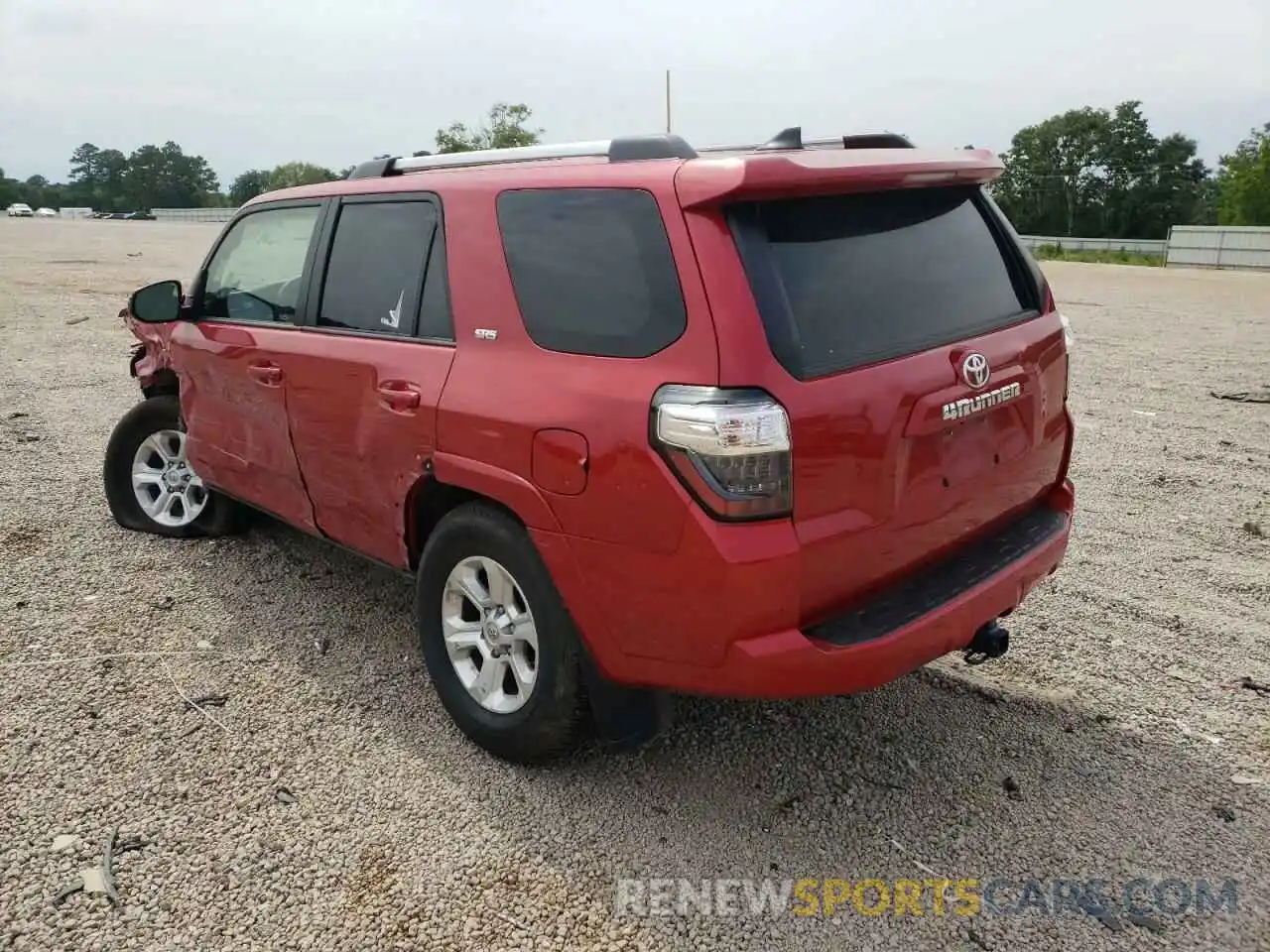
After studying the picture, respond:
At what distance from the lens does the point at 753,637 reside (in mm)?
2482

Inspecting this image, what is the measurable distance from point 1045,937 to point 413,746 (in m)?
1.97

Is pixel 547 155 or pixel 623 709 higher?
pixel 547 155

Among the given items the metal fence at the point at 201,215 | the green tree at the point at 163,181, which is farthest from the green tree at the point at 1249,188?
the green tree at the point at 163,181

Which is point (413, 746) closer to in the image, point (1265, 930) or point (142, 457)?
point (1265, 930)

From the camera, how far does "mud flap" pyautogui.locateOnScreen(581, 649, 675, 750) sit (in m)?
2.84

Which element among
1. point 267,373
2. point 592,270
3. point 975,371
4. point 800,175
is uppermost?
point 800,175

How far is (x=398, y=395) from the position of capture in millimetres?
3291

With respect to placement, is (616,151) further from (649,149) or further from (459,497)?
(459,497)

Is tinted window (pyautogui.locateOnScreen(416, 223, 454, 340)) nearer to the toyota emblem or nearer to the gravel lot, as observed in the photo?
A: the gravel lot

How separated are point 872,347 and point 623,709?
48.8 inches

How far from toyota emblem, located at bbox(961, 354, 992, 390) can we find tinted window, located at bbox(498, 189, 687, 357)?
0.88 m

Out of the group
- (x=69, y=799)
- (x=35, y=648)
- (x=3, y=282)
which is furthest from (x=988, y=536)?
(x=3, y=282)

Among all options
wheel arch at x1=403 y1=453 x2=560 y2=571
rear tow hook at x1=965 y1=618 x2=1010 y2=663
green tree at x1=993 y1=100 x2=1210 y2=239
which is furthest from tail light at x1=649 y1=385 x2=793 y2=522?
green tree at x1=993 y1=100 x2=1210 y2=239

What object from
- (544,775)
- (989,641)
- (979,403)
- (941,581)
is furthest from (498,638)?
(979,403)
